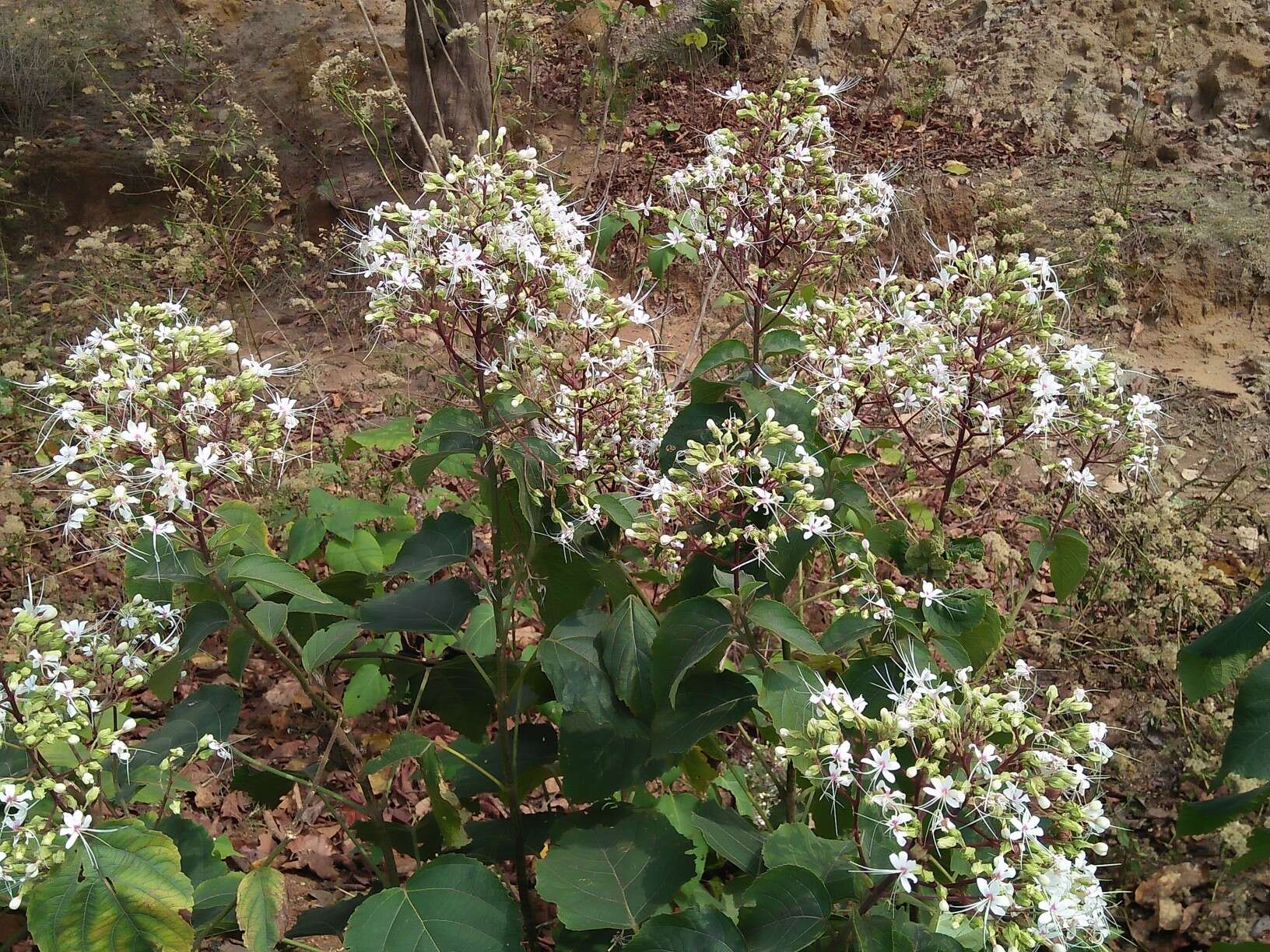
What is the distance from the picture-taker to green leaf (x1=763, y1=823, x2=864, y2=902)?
1.69m

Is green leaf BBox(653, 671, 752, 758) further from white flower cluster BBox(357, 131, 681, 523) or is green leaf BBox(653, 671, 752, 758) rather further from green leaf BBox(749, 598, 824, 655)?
white flower cluster BBox(357, 131, 681, 523)

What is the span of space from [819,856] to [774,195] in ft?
4.46

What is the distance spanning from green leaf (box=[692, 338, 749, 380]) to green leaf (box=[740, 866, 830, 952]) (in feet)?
3.42

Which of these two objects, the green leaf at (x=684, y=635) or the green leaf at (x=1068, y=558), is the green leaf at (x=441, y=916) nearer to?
the green leaf at (x=684, y=635)

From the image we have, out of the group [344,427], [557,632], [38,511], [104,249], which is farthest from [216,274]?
[557,632]

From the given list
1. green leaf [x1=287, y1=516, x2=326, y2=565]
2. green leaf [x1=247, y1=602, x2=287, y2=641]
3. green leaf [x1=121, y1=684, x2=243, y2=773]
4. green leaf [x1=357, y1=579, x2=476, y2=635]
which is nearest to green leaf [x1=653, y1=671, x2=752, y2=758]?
green leaf [x1=357, y1=579, x2=476, y2=635]

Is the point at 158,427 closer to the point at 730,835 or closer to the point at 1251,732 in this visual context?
the point at 730,835

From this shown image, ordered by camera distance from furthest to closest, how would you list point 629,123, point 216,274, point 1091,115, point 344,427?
1. point 629,123
2. point 1091,115
3. point 216,274
4. point 344,427

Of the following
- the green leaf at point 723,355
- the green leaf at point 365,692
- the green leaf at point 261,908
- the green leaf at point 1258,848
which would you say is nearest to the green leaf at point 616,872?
the green leaf at point 261,908

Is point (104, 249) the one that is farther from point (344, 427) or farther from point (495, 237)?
point (495, 237)

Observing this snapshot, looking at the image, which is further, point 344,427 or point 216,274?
point 216,274

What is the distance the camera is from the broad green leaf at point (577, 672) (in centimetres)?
192

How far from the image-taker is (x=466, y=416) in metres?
1.93

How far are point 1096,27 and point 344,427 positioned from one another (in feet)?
19.2
